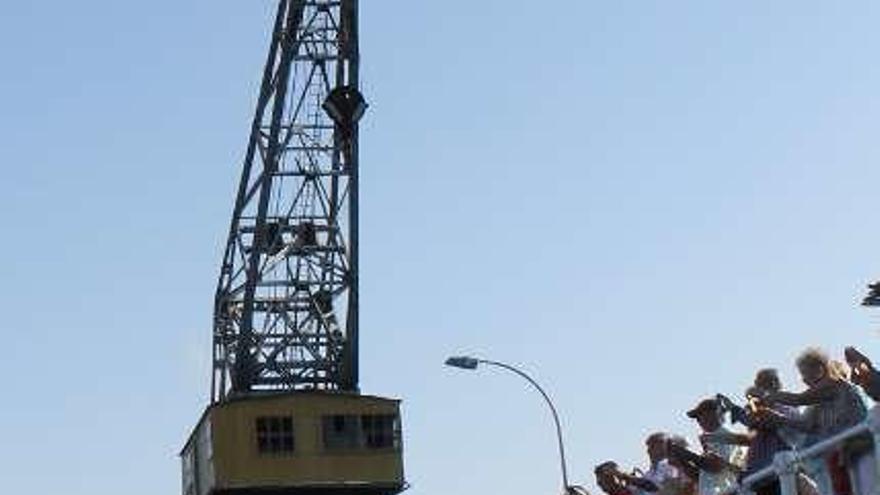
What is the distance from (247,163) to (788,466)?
53.5 meters

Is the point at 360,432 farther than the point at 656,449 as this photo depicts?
Yes

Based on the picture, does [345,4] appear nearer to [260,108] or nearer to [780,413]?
[260,108]

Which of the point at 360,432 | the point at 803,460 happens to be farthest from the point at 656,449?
the point at 360,432

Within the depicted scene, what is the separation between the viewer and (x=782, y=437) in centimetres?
863

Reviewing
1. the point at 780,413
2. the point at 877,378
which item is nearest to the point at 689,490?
the point at 780,413

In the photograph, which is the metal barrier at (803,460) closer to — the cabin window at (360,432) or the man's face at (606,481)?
the man's face at (606,481)

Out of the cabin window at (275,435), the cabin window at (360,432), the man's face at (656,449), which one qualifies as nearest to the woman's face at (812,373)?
the man's face at (656,449)

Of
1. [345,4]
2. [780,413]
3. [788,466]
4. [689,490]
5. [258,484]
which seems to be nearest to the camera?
[788,466]

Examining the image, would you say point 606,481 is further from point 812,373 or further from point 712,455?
point 812,373

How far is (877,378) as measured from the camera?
812 centimetres

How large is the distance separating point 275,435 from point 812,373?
4763 centimetres

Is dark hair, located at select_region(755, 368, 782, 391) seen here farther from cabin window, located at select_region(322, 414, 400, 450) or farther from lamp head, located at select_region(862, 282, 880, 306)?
cabin window, located at select_region(322, 414, 400, 450)

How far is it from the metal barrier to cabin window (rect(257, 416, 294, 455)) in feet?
155

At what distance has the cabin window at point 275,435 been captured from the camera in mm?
55031
